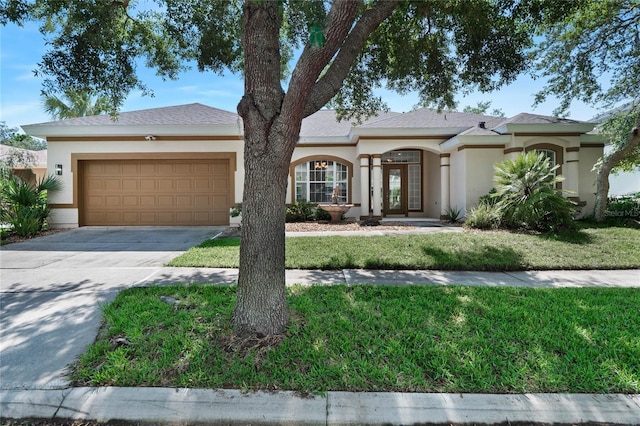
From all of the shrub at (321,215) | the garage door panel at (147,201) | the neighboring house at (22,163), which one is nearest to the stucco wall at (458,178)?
the shrub at (321,215)

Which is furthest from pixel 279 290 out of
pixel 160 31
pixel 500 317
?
pixel 160 31

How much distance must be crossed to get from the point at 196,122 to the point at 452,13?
10124 millimetres

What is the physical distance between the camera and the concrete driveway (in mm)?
3293

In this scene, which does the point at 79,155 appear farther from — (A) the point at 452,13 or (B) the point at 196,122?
(A) the point at 452,13

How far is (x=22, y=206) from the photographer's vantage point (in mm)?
11383

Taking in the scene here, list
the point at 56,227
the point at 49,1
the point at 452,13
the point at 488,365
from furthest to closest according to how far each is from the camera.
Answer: the point at 56,227 < the point at 452,13 < the point at 49,1 < the point at 488,365

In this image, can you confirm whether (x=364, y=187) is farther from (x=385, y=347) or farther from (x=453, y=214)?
(x=385, y=347)

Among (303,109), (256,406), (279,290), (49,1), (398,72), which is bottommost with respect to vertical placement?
(256,406)

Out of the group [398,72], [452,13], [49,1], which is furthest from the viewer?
[398,72]

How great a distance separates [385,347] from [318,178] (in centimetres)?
1236

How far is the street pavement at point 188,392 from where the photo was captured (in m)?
2.57

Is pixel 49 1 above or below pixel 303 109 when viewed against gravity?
above

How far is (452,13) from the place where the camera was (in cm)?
710

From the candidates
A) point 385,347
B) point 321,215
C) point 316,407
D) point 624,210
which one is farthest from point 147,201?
point 624,210
